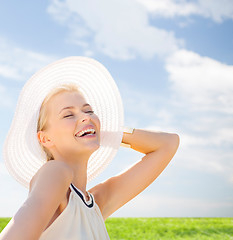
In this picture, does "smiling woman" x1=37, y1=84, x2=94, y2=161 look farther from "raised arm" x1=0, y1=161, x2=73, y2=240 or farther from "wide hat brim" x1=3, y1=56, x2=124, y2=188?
"raised arm" x1=0, y1=161, x2=73, y2=240

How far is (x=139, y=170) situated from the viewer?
9.18 ft

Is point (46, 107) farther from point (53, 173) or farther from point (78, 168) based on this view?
point (53, 173)

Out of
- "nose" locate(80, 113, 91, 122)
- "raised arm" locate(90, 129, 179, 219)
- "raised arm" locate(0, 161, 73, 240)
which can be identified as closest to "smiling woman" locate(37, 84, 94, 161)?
"nose" locate(80, 113, 91, 122)

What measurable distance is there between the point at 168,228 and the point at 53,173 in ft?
16.5

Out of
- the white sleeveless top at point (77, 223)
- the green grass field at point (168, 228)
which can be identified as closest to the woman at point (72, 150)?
the white sleeveless top at point (77, 223)

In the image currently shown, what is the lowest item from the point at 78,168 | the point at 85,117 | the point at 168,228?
the point at 78,168

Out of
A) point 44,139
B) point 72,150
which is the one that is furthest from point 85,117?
point 44,139

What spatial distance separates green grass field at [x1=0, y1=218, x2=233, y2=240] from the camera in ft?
20.2

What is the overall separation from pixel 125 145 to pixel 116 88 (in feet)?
1.52

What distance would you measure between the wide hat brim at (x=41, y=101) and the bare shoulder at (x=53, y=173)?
20.5 inches

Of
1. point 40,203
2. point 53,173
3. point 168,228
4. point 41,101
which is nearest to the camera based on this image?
point 40,203

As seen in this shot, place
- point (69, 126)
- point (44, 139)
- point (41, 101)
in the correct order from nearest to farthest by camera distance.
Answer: point (69, 126)
point (44, 139)
point (41, 101)

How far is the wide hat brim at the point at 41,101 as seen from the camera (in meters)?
2.59

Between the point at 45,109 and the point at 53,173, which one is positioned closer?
the point at 53,173
